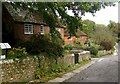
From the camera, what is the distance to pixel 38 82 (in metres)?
15.6

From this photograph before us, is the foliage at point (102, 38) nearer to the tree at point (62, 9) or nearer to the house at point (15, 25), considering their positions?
the house at point (15, 25)

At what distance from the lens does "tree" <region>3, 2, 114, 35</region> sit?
17.6 m

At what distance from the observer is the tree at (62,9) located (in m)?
17.6

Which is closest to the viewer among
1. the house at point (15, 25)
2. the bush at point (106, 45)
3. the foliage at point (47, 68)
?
the foliage at point (47, 68)

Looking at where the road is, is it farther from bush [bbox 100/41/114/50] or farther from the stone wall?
bush [bbox 100/41/114/50]

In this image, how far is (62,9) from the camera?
61.1 feet

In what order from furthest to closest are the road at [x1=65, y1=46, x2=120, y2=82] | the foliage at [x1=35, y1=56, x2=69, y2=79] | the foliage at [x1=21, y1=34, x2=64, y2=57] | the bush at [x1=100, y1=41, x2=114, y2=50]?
the bush at [x1=100, y1=41, x2=114, y2=50] < the foliage at [x1=21, y1=34, x2=64, y2=57] < the foliage at [x1=35, y1=56, x2=69, y2=79] < the road at [x1=65, y1=46, x2=120, y2=82]

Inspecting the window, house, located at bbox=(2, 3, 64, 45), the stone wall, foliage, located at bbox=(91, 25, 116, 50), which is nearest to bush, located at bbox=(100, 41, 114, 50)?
foliage, located at bbox=(91, 25, 116, 50)

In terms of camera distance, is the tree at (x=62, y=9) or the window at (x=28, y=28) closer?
the tree at (x=62, y=9)

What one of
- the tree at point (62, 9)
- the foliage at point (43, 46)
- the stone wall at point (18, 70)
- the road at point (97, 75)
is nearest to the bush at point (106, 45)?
the road at point (97, 75)

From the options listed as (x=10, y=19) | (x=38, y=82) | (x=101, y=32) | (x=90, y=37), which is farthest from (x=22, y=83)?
(x=90, y=37)

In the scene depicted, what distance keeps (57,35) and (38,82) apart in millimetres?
6962

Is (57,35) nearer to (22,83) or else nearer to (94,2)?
(94,2)

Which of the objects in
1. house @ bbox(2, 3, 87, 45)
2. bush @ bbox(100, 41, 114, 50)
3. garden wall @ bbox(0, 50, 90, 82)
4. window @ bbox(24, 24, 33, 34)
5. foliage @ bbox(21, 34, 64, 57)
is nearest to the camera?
garden wall @ bbox(0, 50, 90, 82)
